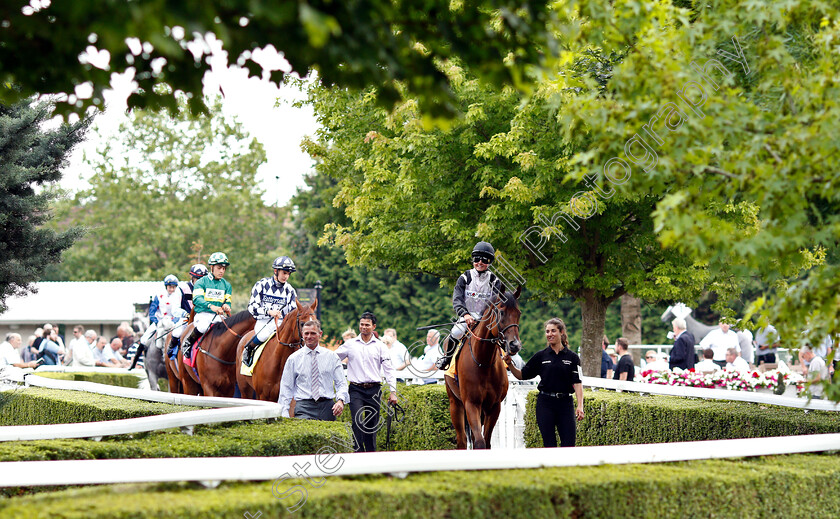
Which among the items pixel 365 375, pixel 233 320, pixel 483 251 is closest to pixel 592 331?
pixel 365 375

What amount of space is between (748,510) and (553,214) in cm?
1056

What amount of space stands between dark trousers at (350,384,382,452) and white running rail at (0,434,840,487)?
660cm

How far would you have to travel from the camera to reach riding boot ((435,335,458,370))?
11391 mm

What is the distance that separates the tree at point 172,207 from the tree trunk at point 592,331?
37070 mm

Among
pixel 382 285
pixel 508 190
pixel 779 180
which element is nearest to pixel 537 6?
pixel 779 180

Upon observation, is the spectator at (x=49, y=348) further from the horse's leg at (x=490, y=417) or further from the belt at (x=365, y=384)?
the horse's leg at (x=490, y=417)

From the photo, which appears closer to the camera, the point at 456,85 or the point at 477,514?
the point at 477,514

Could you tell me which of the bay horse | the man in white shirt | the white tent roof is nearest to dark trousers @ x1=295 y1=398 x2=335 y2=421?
the man in white shirt

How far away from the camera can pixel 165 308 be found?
17.2 metres

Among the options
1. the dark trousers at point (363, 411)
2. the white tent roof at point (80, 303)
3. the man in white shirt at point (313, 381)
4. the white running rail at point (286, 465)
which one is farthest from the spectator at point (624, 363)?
the white tent roof at point (80, 303)

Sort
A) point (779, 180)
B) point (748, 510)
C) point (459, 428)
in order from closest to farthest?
point (779, 180)
point (748, 510)
point (459, 428)

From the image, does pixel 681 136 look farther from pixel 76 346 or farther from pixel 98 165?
pixel 98 165

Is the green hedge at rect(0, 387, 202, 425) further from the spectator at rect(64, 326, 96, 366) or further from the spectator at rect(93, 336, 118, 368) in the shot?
the spectator at rect(93, 336, 118, 368)

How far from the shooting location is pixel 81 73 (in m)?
5.11
